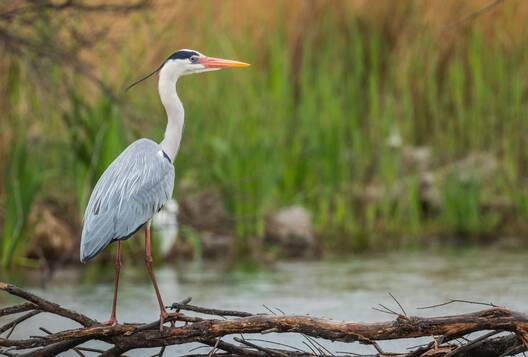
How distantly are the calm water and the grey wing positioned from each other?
954 millimetres

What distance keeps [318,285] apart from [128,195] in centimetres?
287

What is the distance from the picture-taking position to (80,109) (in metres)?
9.48

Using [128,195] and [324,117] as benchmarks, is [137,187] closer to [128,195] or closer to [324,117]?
[128,195]

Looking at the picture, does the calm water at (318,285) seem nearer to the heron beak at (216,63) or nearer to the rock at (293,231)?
the rock at (293,231)

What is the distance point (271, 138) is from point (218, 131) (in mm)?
629

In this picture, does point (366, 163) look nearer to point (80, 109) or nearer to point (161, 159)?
point (80, 109)

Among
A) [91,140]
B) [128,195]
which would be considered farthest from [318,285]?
[128,195]

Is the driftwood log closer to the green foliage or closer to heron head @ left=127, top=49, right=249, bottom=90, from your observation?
heron head @ left=127, top=49, right=249, bottom=90

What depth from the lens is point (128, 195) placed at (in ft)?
18.1

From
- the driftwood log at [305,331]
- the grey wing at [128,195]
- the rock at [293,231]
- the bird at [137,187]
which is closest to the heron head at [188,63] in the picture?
the bird at [137,187]

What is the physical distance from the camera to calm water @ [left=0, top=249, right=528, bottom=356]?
7.27 meters

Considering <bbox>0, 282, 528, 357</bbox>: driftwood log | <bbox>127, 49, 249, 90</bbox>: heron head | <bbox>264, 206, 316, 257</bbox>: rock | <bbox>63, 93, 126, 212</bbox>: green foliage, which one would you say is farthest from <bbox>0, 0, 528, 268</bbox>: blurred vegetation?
<bbox>0, 282, 528, 357</bbox>: driftwood log

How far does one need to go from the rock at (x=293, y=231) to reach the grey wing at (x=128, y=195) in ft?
13.5

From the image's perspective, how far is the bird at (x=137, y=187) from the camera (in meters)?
5.33
